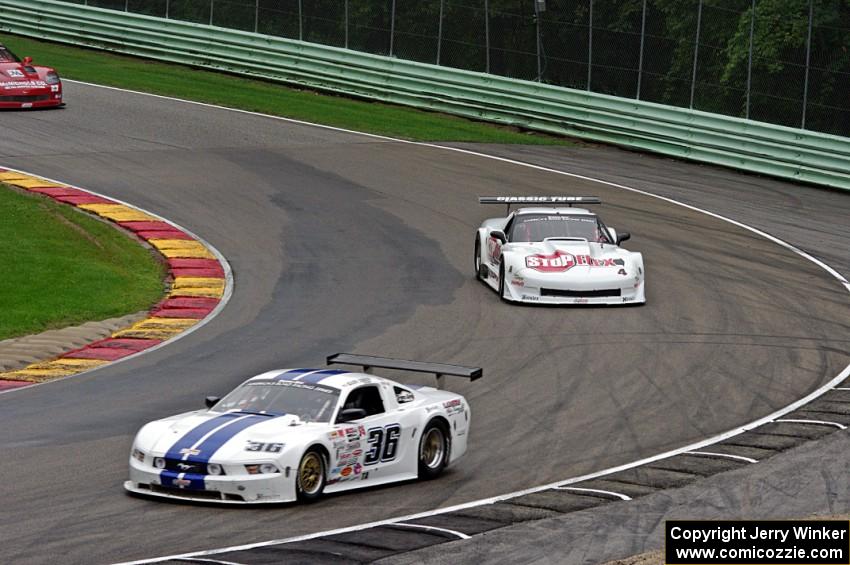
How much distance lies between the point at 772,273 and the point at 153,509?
1505 cm

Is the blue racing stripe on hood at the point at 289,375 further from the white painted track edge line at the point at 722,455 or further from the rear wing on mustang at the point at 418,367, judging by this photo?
the white painted track edge line at the point at 722,455

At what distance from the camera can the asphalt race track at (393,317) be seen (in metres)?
13.3

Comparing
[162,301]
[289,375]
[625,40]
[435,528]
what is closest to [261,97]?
[625,40]

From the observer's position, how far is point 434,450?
14.4m

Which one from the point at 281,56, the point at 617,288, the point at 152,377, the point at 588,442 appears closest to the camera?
the point at 588,442

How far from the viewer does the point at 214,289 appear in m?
23.1

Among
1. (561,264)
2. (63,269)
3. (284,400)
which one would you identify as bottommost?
(63,269)

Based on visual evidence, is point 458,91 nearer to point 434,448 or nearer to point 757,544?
point 434,448

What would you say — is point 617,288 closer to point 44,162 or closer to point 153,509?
point 153,509

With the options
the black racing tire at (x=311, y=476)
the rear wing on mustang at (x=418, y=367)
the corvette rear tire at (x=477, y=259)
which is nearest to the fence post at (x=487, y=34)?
the corvette rear tire at (x=477, y=259)

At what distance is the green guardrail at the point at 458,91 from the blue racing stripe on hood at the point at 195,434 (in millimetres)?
22150

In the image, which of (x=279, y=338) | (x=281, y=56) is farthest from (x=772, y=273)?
(x=281, y=56)

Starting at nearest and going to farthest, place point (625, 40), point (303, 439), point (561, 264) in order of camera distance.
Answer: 1. point (303, 439)
2. point (561, 264)
3. point (625, 40)

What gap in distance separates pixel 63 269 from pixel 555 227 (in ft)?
26.9
